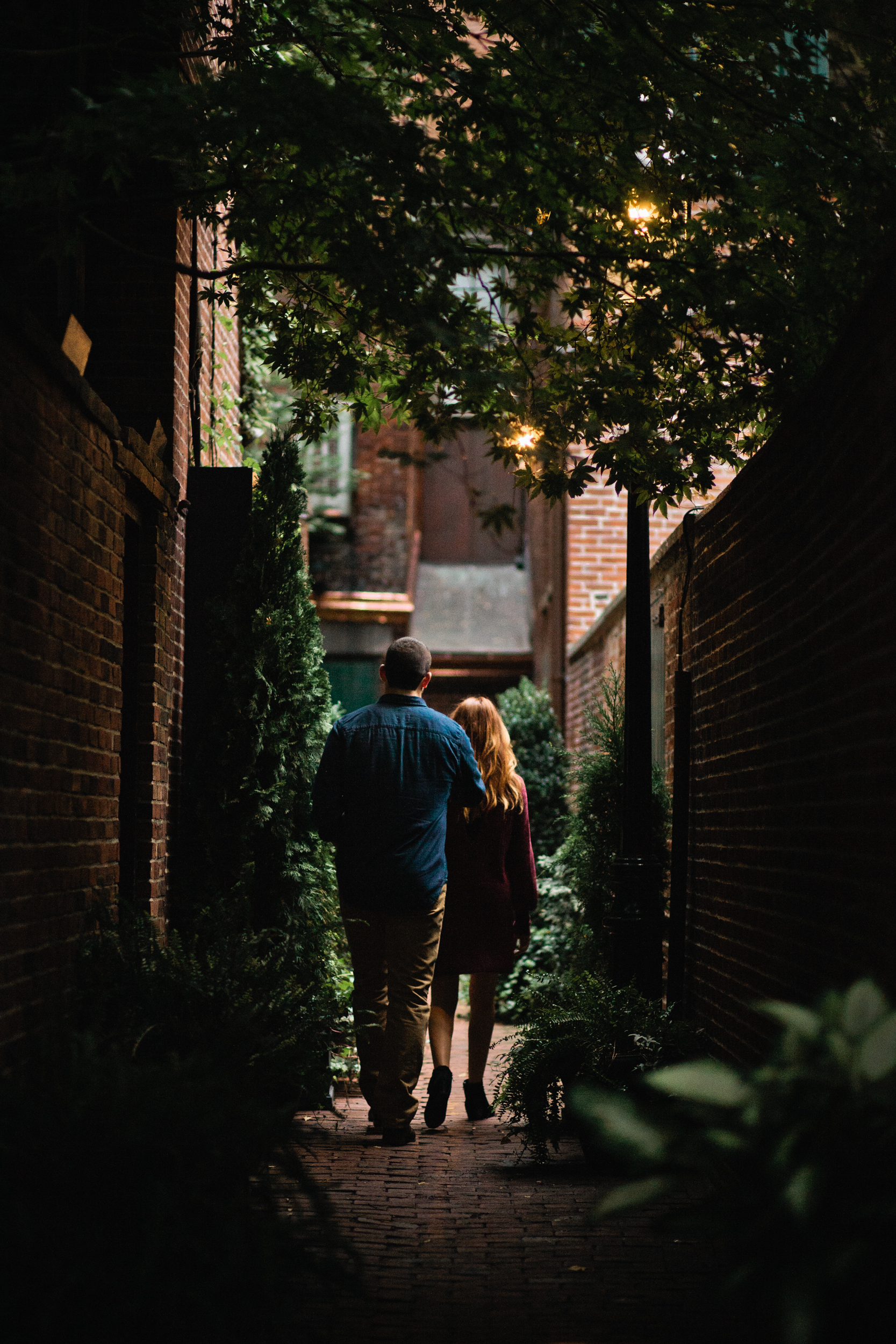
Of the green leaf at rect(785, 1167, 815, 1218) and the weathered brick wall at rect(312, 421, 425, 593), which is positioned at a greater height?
the weathered brick wall at rect(312, 421, 425, 593)

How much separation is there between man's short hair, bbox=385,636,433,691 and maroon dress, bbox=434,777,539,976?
69 centimetres

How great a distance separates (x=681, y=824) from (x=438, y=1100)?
5.79 ft

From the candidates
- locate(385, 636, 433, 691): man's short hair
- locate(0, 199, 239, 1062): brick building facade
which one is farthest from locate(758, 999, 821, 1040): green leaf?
locate(385, 636, 433, 691): man's short hair

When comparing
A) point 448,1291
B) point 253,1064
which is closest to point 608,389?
point 253,1064

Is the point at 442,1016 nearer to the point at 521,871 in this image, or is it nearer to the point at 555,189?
the point at 521,871

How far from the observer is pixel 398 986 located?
5.00 metres

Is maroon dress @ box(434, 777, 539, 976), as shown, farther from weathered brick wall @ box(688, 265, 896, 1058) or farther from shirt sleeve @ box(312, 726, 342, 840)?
weathered brick wall @ box(688, 265, 896, 1058)

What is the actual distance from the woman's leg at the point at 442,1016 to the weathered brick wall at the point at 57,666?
149 centimetres

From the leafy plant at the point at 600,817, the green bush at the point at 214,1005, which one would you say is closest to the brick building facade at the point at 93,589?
the green bush at the point at 214,1005

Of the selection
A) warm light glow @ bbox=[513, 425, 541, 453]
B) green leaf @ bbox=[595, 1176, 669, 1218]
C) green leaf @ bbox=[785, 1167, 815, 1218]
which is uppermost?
warm light glow @ bbox=[513, 425, 541, 453]

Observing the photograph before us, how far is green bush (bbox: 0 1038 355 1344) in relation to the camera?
209cm

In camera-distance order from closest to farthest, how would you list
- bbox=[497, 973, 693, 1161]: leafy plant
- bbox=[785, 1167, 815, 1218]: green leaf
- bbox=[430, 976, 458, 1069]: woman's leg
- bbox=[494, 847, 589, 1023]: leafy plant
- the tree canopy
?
bbox=[785, 1167, 815, 1218]: green leaf
the tree canopy
bbox=[497, 973, 693, 1161]: leafy plant
bbox=[430, 976, 458, 1069]: woman's leg
bbox=[494, 847, 589, 1023]: leafy plant

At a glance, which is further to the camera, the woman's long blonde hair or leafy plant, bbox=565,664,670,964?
leafy plant, bbox=565,664,670,964

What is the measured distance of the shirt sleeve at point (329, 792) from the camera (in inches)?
201
